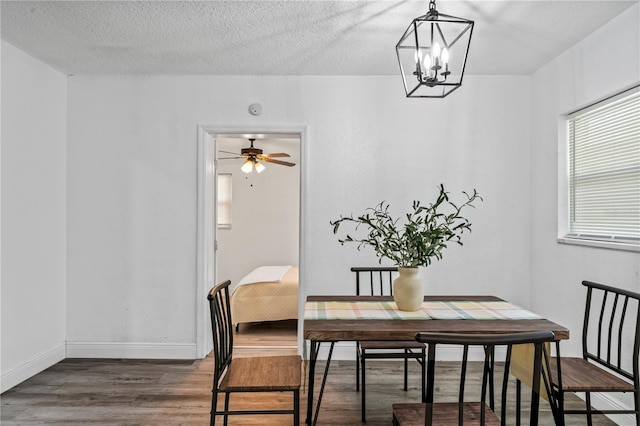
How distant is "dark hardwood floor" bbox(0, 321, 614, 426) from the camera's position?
9.24ft

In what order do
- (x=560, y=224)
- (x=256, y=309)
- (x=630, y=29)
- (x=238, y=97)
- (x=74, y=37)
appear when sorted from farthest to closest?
1. (x=256, y=309)
2. (x=238, y=97)
3. (x=560, y=224)
4. (x=74, y=37)
5. (x=630, y=29)

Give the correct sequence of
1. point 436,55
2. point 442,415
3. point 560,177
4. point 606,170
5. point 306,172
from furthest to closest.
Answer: point 306,172 → point 560,177 → point 606,170 → point 436,55 → point 442,415

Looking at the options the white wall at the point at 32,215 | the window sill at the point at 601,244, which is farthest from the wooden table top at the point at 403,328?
the white wall at the point at 32,215

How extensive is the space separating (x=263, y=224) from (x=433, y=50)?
519cm

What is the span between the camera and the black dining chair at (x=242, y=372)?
2.12m

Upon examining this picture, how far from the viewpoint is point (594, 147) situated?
10.4 ft

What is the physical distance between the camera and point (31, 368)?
11.6 ft

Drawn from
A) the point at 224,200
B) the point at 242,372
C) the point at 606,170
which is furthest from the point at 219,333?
the point at 224,200

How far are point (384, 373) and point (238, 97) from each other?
256cm

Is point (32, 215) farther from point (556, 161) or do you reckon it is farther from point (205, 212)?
point (556, 161)

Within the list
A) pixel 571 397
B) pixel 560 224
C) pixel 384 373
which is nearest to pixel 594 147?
pixel 560 224

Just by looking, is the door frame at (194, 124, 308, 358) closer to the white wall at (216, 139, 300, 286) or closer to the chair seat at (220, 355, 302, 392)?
the chair seat at (220, 355, 302, 392)

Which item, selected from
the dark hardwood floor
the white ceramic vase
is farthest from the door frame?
the white ceramic vase

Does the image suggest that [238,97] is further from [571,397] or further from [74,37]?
[571,397]
